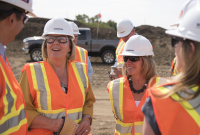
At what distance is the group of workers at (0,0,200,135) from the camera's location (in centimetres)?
133

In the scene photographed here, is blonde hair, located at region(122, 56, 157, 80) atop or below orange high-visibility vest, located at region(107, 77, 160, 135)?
atop

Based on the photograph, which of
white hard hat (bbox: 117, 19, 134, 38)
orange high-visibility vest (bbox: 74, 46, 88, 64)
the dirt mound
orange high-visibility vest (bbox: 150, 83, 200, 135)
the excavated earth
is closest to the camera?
orange high-visibility vest (bbox: 150, 83, 200, 135)

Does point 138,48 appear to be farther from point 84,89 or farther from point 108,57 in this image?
point 108,57

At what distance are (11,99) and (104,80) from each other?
8707 millimetres

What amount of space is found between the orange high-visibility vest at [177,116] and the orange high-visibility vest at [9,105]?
1.18m

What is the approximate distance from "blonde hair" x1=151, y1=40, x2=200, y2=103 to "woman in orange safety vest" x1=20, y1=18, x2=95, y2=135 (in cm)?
148

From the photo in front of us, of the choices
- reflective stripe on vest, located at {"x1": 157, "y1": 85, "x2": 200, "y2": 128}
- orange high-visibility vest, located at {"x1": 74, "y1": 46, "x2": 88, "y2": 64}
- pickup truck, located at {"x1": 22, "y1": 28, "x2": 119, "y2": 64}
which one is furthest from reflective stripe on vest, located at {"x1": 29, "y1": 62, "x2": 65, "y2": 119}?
pickup truck, located at {"x1": 22, "y1": 28, "x2": 119, "y2": 64}

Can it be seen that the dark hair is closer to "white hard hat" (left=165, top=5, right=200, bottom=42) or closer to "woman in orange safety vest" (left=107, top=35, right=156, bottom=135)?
"white hard hat" (left=165, top=5, right=200, bottom=42)

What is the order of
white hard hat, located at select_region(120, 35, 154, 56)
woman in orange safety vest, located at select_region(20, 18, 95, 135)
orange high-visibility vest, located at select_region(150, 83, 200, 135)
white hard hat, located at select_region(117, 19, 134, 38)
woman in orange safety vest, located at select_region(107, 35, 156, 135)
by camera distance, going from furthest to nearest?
white hard hat, located at select_region(117, 19, 134, 38) < white hard hat, located at select_region(120, 35, 154, 56) < woman in orange safety vest, located at select_region(107, 35, 156, 135) < woman in orange safety vest, located at select_region(20, 18, 95, 135) < orange high-visibility vest, located at select_region(150, 83, 200, 135)

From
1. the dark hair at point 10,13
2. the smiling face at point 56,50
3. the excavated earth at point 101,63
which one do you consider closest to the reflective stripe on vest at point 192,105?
the dark hair at point 10,13

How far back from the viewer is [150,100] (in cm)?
140

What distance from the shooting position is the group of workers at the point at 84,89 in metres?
1.33

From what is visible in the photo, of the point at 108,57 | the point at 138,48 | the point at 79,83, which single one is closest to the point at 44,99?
the point at 79,83

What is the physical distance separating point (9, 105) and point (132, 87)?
168 centimetres
